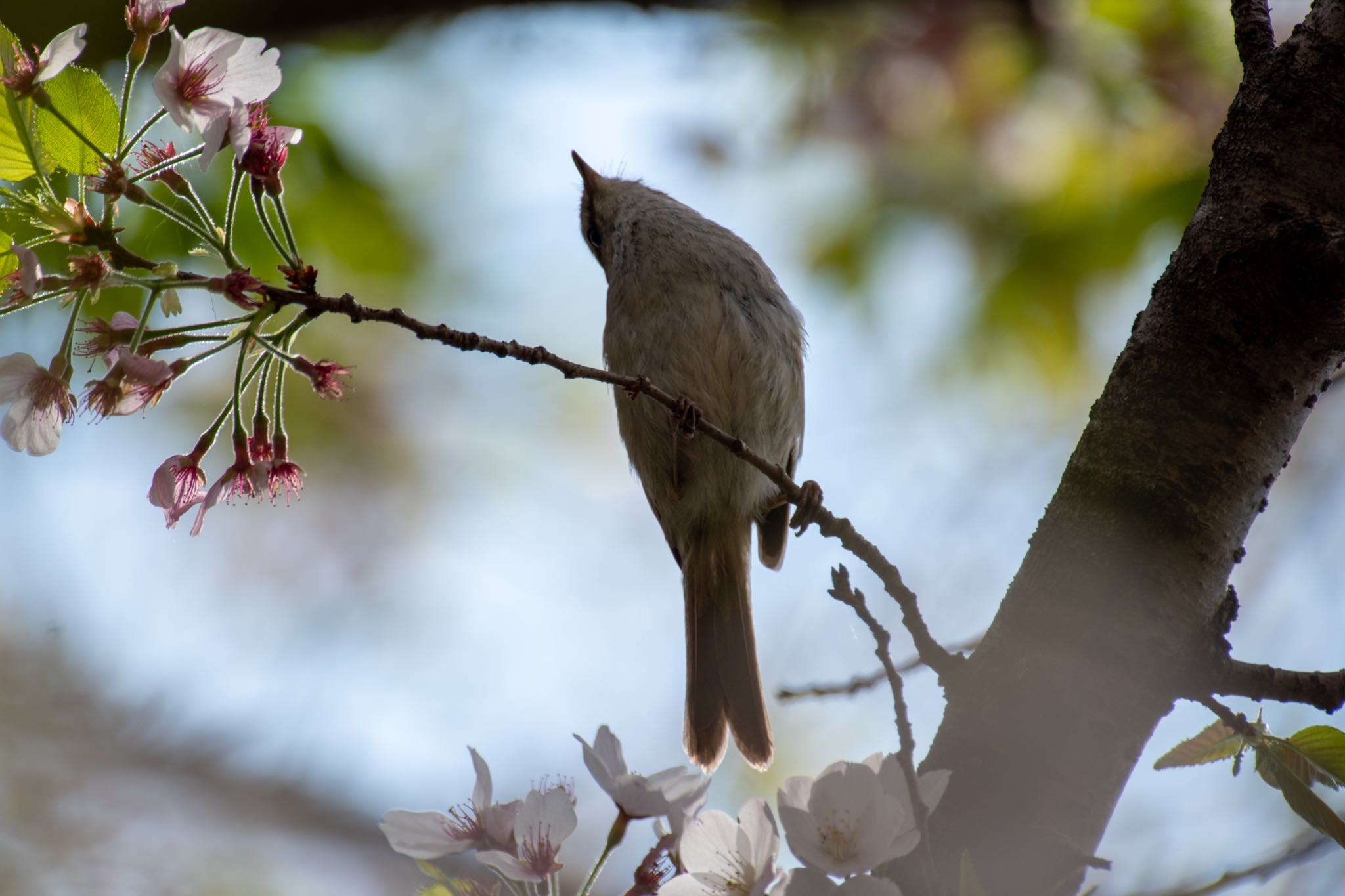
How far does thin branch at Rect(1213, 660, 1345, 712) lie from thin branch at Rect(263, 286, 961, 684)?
0.39 metres

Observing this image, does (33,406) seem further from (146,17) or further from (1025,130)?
(1025,130)

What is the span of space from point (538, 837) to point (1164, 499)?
1041mm

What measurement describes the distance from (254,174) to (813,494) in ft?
5.97

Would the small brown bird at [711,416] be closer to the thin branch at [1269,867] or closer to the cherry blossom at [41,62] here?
the thin branch at [1269,867]

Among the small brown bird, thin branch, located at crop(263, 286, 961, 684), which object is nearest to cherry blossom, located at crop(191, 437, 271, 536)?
thin branch, located at crop(263, 286, 961, 684)

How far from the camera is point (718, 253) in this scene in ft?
13.1

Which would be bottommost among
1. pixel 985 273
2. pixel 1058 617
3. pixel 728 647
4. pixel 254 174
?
pixel 1058 617

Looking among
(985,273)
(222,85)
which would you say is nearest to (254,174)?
(222,85)

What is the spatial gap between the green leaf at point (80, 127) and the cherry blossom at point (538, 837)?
1053 millimetres

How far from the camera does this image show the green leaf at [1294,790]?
152 cm

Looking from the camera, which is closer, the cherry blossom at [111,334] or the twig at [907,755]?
the twig at [907,755]

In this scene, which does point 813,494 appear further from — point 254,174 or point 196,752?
point 196,752

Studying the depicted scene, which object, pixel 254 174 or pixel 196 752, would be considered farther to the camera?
pixel 196 752

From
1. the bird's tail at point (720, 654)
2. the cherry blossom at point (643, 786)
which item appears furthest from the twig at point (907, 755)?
the bird's tail at point (720, 654)
